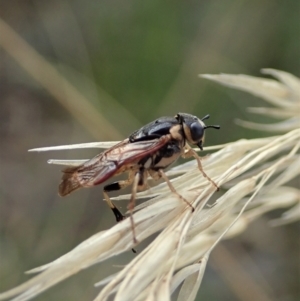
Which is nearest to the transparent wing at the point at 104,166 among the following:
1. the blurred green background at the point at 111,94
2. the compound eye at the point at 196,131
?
the compound eye at the point at 196,131

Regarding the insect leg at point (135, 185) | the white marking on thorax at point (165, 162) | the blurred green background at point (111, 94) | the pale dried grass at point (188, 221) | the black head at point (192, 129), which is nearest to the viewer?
the pale dried grass at point (188, 221)

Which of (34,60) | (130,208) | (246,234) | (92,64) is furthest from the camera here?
(92,64)

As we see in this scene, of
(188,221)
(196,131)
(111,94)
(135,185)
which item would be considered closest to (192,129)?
(196,131)

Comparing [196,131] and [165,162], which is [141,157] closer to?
[165,162]

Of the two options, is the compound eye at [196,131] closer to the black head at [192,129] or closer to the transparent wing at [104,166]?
the black head at [192,129]

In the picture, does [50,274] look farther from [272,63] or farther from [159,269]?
[272,63]

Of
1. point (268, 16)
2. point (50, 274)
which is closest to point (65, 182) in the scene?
point (50, 274)

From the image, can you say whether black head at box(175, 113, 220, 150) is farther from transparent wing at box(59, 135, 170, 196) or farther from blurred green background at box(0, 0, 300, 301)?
blurred green background at box(0, 0, 300, 301)

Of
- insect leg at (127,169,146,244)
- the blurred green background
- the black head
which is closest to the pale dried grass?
insect leg at (127,169,146,244)
